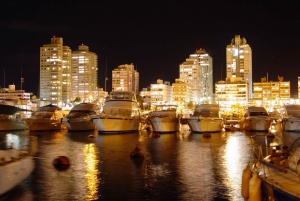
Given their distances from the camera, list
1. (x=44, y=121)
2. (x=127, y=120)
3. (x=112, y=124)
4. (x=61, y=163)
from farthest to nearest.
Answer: (x=44, y=121) → (x=127, y=120) → (x=112, y=124) → (x=61, y=163)

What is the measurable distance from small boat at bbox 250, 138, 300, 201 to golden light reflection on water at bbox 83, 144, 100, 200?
7.96 metres

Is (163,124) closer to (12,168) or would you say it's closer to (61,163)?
(61,163)

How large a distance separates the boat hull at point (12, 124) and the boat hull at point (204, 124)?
27.8 m

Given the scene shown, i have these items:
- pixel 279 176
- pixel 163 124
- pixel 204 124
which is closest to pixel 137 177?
pixel 279 176

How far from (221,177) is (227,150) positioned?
14315 mm

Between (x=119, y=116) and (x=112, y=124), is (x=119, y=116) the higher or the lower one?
the higher one

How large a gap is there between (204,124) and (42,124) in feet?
87.2

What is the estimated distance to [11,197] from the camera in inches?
727

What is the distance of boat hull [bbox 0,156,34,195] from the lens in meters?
17.4

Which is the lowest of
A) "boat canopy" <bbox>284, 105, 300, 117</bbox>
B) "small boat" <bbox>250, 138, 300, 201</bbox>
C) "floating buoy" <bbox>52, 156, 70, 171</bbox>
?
"floating buoy" <bbox>52, 156, 70, 171</bbox>

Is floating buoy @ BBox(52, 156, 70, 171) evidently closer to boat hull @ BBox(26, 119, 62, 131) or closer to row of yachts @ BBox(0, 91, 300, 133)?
row of yachts @ BBox(0, 91, 300, 133)

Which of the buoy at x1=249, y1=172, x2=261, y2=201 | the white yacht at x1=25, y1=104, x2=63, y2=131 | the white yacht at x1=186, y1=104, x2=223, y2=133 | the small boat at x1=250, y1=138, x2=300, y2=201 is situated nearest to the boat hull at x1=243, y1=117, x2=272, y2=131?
the white yacht at x1=186, y1=104, x2=223, y2=133

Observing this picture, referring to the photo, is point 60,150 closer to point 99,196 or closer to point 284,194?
point 99,196

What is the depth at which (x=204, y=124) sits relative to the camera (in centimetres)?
5972
